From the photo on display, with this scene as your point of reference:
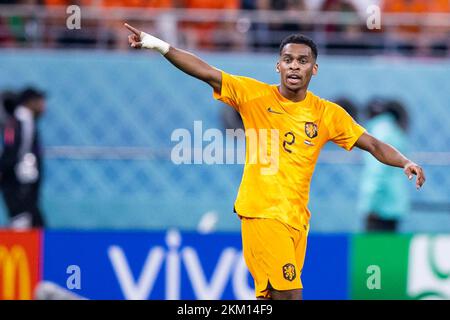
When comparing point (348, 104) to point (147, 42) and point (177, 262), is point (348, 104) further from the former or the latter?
point (147, 42)

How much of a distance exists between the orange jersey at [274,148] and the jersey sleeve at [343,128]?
0.09 metres

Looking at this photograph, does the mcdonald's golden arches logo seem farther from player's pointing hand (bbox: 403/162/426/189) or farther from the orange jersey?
player's pointing hand (bbox: 403/162/426/189)

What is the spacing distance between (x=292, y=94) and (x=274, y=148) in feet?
1.12

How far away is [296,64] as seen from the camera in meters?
7.50

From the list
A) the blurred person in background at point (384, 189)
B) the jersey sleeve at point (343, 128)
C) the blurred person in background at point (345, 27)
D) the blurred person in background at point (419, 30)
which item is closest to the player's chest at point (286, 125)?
the jersey sleeve at point (343, 128)

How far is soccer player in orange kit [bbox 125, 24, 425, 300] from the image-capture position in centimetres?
760

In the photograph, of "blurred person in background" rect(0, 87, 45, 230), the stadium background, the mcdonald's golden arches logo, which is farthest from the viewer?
the stadium background

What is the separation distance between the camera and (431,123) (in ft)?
45.1

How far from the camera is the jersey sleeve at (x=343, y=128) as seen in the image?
7.86m

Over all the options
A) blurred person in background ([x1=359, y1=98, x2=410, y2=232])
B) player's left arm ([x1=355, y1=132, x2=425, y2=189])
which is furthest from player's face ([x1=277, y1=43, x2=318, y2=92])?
blurred person in background ([x1=359, y1=98, x2=410, y2=232])

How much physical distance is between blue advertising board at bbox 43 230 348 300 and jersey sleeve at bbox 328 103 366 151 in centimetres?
286

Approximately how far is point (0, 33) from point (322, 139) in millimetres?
6604

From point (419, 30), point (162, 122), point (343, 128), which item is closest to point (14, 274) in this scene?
point (162, 122)

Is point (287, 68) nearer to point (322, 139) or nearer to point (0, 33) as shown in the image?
point (322, 139)
